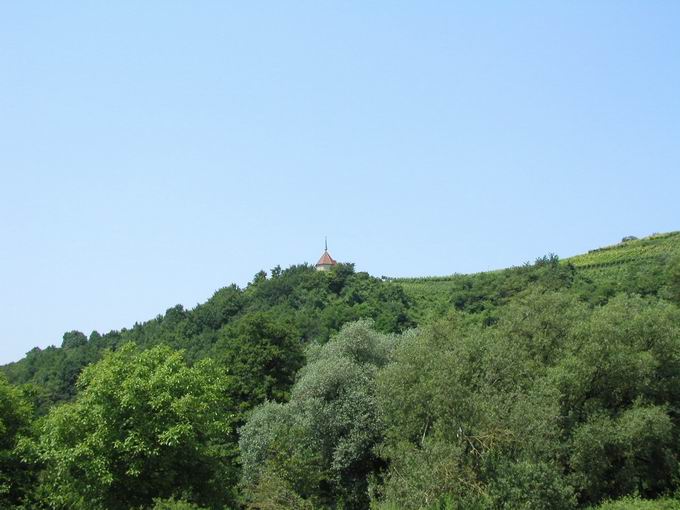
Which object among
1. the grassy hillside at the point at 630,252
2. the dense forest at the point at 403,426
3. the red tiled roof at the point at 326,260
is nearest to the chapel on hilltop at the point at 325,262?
the red tiled roof at the point at 326,260

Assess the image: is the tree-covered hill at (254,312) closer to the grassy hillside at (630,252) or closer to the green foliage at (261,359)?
the green foliage at (261,359)

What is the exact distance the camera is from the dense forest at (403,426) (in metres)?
27.2

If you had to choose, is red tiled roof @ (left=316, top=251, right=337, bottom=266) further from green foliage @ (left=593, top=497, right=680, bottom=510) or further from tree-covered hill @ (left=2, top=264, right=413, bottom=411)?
green foliage @ (left=593, top=497, right=680, bottom=510)

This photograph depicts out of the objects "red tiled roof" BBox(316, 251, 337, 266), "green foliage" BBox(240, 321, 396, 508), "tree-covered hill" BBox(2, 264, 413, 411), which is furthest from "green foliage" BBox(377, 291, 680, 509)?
"red tiled roof" BBox(316, 251, 337, 266)

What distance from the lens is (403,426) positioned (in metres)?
31.5

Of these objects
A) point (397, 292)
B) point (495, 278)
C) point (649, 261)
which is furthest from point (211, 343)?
point (649, 261)

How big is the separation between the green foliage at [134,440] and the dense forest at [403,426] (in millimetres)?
65

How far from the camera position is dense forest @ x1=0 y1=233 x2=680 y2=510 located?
27.2 m

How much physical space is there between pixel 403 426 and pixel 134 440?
11097mm

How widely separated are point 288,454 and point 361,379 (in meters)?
5.43

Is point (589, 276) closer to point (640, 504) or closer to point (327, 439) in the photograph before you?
point (327, 439)

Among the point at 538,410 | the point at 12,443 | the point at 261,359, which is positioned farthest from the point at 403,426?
the point at 261,359

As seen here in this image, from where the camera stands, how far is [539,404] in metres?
28.6

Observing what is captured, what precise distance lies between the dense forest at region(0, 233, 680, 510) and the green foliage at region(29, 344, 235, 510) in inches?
2.6
